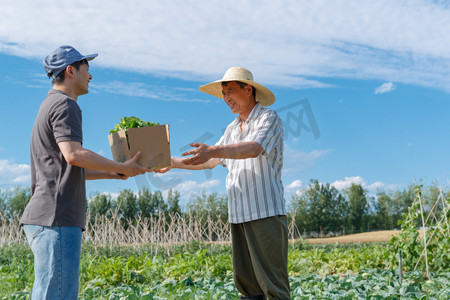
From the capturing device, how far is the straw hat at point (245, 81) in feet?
9.36

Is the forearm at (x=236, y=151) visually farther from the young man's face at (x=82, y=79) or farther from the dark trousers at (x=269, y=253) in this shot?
the young man's face at (x=82, y=79)

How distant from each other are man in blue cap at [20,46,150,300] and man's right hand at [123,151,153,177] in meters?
0.16

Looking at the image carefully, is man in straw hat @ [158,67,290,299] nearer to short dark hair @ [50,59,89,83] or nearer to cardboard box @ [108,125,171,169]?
cardboard box @ [108,125,171,169]

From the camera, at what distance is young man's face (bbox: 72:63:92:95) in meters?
2.23

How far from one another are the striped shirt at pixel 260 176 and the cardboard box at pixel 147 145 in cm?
50

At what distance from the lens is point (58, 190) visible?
6.74ft

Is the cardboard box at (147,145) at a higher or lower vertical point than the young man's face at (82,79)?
lower

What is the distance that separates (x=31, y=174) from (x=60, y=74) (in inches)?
20.9

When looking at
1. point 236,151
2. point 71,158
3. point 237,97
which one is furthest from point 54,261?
point 237,97

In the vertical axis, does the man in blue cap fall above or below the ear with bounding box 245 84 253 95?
below

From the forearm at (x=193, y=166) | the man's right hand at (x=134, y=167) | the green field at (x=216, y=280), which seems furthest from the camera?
the green field at (x=216, y=280)

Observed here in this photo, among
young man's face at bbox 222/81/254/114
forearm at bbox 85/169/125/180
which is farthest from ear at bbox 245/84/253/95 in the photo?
forearm at bbox 85/169/125/180

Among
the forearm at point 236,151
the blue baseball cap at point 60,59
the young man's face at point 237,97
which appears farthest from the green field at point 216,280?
the blue baseball cap at point 60,59

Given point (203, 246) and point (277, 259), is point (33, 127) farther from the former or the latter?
point (203, 246)
